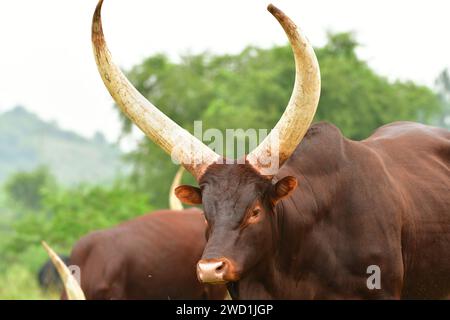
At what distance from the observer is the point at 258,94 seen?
3369 cm

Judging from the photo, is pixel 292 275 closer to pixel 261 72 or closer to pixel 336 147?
pixel 336 147

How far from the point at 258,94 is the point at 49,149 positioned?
13357 centimetres

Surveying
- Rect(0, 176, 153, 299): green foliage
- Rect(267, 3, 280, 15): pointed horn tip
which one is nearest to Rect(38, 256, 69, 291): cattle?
Rect(0, 176, 153, 299): green foliage

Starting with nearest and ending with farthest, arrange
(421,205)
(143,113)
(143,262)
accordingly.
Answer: (143,113), (421,205), (143,262)

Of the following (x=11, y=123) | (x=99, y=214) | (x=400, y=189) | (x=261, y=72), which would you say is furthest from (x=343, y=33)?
(x=11, y=123)

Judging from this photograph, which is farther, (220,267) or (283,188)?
(283,188)

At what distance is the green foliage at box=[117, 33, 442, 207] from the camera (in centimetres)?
3203

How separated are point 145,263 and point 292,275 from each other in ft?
16.0

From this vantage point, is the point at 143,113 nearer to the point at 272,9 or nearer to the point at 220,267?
the point at 272,9

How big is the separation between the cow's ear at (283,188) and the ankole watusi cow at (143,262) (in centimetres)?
495

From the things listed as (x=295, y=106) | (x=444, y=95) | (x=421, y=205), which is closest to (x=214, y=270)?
(x=295, y=106)

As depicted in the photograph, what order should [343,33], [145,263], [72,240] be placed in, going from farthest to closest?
[343,33] < [72,240] < [145,263]

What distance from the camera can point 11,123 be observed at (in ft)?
578

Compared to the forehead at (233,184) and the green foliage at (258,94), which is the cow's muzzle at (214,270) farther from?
the green foliage at (258,94)
